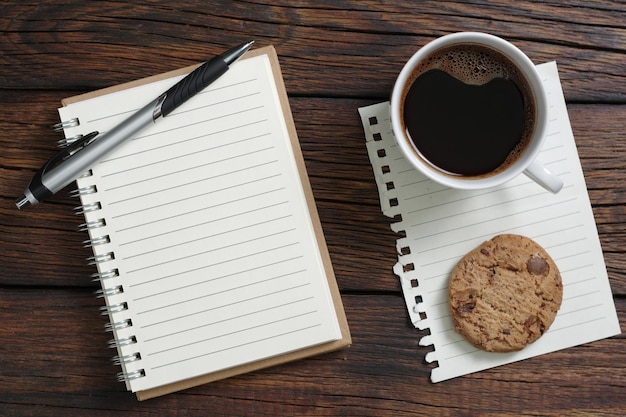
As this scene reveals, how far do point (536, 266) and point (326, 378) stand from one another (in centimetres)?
33

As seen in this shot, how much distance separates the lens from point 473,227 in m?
0.94

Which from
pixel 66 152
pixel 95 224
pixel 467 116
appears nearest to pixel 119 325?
pixel 95 224

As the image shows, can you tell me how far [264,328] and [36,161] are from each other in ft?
1.30

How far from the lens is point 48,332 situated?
935mm

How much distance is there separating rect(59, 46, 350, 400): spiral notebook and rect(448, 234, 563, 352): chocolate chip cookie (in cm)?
18

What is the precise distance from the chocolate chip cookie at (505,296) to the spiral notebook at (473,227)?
0.02 m

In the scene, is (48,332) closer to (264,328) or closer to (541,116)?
(264,328)

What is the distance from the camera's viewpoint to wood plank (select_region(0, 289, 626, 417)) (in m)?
0.93

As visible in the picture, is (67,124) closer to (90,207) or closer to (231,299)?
(90,207)

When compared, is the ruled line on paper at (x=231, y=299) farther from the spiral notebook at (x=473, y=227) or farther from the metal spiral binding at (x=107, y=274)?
the spiral notebook at (x=473, y=227)

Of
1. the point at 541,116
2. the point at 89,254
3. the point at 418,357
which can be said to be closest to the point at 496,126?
the point at 541,116

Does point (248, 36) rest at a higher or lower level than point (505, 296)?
higher

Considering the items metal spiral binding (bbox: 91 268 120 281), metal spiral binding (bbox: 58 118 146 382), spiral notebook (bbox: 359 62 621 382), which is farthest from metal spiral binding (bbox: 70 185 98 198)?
spiral notebook (bbox: 359 62 621 382)

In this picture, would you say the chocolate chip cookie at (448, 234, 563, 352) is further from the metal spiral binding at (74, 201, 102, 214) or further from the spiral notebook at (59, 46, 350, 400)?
the metal spiral binding at (74, 201, 102, 214)
